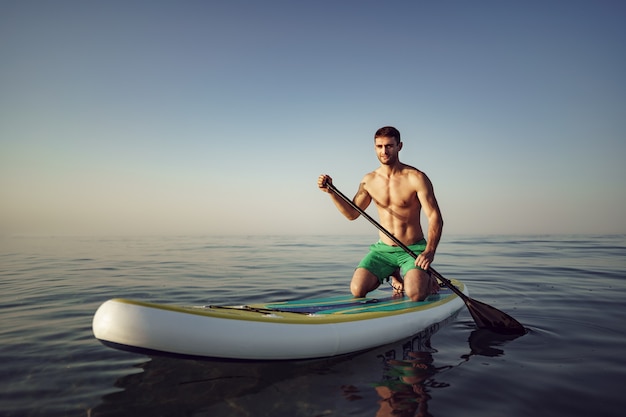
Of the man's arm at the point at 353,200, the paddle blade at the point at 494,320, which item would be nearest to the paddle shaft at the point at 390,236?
the man's arm at the point at 353,200

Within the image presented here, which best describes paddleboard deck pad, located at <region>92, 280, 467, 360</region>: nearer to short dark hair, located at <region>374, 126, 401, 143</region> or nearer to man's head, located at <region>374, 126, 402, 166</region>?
man's head, located at <region>374, 126, 402, 166</region>

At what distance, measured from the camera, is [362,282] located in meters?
4.93

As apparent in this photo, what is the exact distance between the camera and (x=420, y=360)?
327cm

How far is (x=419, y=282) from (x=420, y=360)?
57.1 inches

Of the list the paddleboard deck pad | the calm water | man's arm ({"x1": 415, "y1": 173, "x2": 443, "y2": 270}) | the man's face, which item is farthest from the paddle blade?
the man's face

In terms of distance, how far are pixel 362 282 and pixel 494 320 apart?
1.63 metres

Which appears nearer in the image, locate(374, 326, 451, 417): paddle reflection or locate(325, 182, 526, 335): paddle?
locate(374, 326, 451, 417): paddle reflection

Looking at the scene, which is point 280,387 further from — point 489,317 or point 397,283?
point 397,283

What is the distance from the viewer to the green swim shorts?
489 centimetres

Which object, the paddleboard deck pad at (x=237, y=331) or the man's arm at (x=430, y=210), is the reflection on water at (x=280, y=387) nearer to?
the paddleboard deck pad at (x=237, y=331)

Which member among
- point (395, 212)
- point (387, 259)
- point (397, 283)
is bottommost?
point (397, 283)

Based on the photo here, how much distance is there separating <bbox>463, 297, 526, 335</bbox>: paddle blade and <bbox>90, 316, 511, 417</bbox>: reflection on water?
3.60 ft

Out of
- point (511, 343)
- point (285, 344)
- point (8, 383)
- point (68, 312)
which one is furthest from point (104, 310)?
point (511, 343)

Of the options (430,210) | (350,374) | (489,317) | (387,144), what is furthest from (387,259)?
(350,374)
